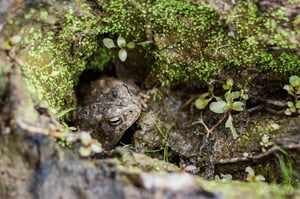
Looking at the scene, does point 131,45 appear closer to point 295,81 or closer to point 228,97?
point 228,97

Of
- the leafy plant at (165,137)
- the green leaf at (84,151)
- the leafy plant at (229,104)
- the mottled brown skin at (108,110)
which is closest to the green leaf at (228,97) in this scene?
the leafy plant at (229,104)

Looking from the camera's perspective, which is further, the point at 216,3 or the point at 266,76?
the point at 266,76

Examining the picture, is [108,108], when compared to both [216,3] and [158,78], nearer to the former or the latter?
[158,78]

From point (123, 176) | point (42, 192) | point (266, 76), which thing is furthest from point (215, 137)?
point (42, 192)

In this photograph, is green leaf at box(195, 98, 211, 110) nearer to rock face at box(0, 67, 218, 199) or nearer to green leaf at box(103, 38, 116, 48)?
green leaf at box(103, 38, 116, 48)

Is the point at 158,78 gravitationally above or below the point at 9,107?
below

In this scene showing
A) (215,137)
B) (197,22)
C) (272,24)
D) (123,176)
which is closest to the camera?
(123,176)

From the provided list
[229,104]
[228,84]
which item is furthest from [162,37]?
[229,104]
